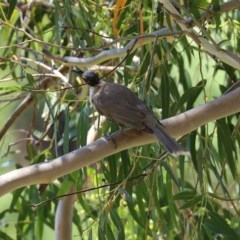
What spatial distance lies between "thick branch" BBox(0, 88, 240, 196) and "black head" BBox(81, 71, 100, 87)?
54 cm

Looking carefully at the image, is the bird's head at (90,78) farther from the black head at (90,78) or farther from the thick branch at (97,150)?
the thick branch at (97,150)

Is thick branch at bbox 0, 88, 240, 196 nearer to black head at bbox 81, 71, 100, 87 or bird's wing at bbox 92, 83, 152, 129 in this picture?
bird's wing at bbox 92, 83, 152, 129

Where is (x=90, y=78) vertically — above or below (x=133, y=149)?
above

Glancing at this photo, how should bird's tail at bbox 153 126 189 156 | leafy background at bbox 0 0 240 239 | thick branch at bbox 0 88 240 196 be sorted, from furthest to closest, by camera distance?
leafy background at bbox 0 0 240 239 < bird's tail at bbox 153 126 189 156 < thick branch at bbox 0 88 240 196

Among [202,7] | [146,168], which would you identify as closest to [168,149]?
[146,168]

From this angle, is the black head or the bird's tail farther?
the black head

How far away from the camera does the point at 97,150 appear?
1.54 m

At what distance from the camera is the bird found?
1.70m

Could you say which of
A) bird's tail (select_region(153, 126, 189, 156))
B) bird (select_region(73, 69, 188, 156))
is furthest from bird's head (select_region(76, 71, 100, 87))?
bird's tail (select_region(153, 126, 189, 156))

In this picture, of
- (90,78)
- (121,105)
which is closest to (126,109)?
(121,105)

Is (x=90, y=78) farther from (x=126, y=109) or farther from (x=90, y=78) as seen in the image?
(x=126, y=109)

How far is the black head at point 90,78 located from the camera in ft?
7.15

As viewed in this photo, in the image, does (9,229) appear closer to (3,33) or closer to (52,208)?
(52,208)

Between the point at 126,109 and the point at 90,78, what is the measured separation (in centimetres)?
28
